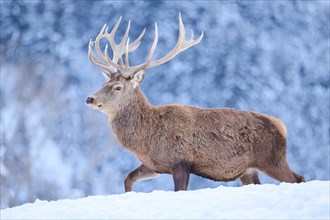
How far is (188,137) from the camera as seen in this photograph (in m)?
8.45

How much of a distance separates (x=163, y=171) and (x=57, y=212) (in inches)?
129

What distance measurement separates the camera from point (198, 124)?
8.62 m

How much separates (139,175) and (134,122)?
68 centimetres

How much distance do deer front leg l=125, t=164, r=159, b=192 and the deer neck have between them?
Answer: 0.92 feet

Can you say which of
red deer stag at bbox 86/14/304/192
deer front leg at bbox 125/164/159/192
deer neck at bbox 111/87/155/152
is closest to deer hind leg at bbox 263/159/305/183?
red deer stag at bbox 86/14/304/192

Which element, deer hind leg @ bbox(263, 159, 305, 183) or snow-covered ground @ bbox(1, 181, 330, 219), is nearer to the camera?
snow-covered ground @ bbox(1, 181, 330, 219)

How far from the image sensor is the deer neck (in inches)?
342

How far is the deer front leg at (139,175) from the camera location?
8.72m

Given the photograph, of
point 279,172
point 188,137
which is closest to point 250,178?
point 279,172

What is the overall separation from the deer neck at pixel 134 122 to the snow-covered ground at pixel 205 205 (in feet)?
9.45

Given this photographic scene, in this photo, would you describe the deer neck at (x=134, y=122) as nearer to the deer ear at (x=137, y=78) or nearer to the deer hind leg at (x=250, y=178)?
the deer ear at (x=137, y=78)

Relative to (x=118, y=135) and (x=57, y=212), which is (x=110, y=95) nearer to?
(x=118, y=135)

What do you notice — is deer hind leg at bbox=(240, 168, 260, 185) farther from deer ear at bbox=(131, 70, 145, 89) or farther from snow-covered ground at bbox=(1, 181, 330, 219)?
snow-covered ground at bbox=(1, 181, 330, 219)

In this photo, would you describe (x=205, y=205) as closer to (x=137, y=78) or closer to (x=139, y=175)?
(x=139, y=175)
